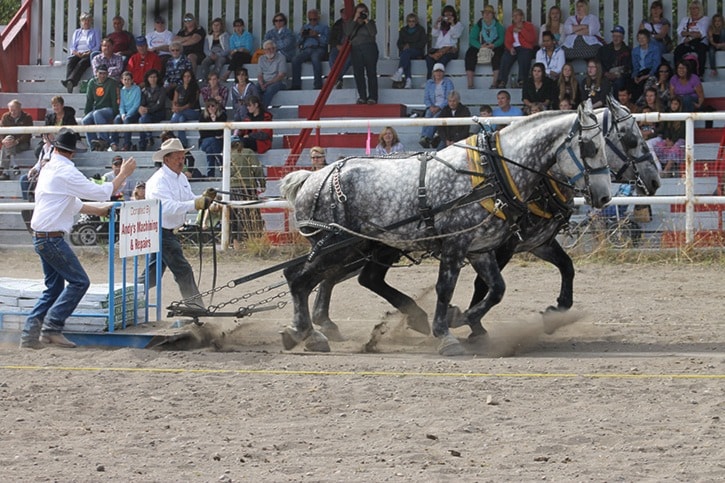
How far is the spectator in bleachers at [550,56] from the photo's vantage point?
Result: 17.6m

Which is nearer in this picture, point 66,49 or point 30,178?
point 30,178

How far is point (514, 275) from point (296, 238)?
9.35 ft

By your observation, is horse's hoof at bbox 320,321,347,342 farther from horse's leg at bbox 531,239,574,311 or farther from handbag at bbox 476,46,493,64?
handbag at bbox 476,46,493,64

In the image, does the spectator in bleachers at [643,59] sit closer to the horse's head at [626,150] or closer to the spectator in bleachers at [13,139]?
the horse's head at [626,150]

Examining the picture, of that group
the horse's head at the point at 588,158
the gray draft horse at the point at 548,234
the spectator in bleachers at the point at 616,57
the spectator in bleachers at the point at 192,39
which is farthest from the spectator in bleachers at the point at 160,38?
the horse's head at the point at 588,158

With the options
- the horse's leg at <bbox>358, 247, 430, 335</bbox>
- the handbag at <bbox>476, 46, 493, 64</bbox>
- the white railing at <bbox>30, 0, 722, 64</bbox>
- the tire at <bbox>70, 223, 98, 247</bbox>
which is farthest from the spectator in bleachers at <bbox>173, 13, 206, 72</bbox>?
the horse's leg at <bbox>358, 247, 430, 335</bbox>

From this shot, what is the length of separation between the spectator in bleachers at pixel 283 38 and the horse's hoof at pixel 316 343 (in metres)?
10.5

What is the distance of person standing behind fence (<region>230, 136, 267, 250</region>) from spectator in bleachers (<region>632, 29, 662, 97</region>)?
17.9 ft

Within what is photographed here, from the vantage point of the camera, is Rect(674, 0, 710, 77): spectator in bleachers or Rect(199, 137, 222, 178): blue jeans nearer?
Rect(199, 137, 222, 178): blue jeans

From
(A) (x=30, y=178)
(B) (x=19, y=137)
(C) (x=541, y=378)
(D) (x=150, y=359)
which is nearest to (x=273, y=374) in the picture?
(D) (x=150, y=359)

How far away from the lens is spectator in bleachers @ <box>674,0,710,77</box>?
17.5m

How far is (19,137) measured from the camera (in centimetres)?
1714

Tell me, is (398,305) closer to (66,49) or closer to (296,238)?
(296,238)

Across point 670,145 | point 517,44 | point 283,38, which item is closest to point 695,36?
point 517,44
